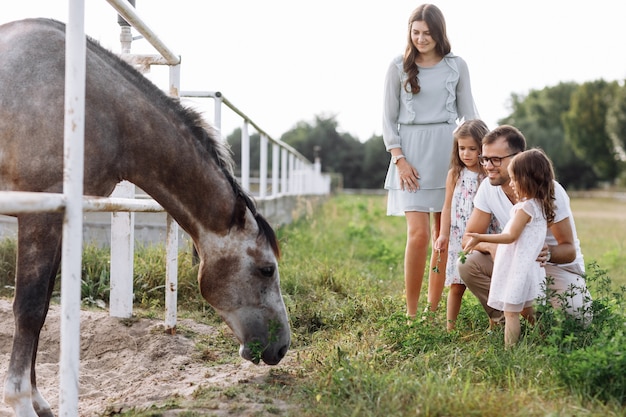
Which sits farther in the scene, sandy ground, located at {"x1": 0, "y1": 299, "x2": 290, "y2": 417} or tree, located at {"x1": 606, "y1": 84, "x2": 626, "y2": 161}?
tree, located at {"x1": 606, "y1": 84, "x2": 626, "y2": 161}

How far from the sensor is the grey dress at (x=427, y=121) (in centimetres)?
347

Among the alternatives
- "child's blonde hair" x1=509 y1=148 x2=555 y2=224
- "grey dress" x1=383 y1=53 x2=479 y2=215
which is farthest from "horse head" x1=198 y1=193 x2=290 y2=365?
"grey dress" x1=383 y1=53 x2=479 y2=215

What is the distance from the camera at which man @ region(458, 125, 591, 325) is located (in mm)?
2770

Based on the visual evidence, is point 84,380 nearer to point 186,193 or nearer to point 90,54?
point 186,193

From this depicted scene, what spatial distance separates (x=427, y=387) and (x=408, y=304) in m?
1.42

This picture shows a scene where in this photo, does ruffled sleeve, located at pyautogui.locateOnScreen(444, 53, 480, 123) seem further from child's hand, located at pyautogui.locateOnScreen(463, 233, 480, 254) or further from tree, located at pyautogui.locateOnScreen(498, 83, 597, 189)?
tree, located at pyautogui.locateOnScreen(498, 83, 597, 189)

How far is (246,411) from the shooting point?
6.94 ft

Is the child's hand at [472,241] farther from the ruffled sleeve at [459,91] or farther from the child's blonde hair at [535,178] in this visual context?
the ruffled sleeve at [459,91]

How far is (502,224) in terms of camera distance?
3.01 meters

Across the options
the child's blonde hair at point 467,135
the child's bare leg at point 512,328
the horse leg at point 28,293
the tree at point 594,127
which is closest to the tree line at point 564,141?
the tree at point 594,127

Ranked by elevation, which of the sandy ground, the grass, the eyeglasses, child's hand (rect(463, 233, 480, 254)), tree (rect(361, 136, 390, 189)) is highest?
tree (rect(361, 136, 390, 189))

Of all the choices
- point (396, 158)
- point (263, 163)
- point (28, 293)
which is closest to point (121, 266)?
point (28, 293)

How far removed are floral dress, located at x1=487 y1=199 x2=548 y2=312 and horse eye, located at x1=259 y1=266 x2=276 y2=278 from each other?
0.90 meters

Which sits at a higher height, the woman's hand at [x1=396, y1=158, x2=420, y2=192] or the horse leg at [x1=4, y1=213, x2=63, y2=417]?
the woman's hand at [x1=396, y1=158, x2=420, y2=192]
